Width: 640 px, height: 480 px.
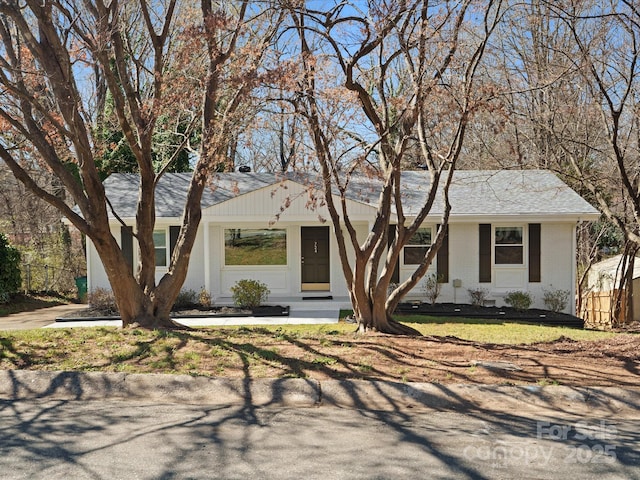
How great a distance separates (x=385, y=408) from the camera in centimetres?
596

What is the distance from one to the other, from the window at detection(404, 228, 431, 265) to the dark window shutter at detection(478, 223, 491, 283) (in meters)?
1.55

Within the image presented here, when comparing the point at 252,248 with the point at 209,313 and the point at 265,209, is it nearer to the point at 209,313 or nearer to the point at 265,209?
the point at 265,209

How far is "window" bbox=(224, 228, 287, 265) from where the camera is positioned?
18062 millimetres

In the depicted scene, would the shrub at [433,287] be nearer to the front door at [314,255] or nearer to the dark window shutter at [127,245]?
the front door at [314,255]

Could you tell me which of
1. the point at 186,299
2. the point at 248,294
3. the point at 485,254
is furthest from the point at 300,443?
the point at 485,254

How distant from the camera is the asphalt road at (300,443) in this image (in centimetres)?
426

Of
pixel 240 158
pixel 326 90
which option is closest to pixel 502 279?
pixel 326 90

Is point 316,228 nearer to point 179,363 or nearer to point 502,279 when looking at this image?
point 502,279

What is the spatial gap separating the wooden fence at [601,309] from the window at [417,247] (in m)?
5.99

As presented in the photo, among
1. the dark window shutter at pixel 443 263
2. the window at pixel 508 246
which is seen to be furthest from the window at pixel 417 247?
the window at pixel 508 246

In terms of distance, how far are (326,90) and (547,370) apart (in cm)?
566

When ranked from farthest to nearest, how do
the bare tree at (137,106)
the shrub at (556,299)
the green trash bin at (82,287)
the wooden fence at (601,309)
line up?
the green trash bin at (82,287)
the wooden fence at (601,309)
the shrub at (556,299)
the bare tree at (137,106)

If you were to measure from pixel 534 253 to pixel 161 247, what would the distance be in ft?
36.2

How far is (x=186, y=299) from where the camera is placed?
16.8 m
